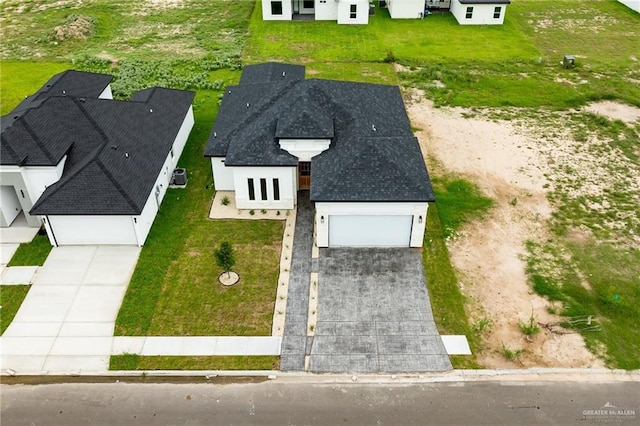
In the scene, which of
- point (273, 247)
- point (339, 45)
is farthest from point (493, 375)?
point (339, 45)

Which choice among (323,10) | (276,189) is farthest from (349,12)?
(276,189)

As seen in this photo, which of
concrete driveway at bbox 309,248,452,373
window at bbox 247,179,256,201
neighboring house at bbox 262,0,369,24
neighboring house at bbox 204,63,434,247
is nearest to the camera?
concrete driveway at bbox 309,248,452,373

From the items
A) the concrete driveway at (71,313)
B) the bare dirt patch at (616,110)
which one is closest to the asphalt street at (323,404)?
the concrete driveway at (71,313)

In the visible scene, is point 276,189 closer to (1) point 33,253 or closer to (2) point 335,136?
(2) point 335,136

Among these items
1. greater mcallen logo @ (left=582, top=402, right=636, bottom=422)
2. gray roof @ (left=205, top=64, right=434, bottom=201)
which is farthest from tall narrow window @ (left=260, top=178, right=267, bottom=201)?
greater mcallen logo @ (left=582, top=402, right=636, bottom=422)

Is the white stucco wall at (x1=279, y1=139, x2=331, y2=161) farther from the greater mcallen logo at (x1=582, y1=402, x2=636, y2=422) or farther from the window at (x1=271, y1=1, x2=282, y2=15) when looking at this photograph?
the window at (x1=271, y1=1, x2=282, y2=15)

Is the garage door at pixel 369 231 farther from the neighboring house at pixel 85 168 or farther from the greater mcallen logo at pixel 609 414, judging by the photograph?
the greater mcallen logo at pixel 609 414
